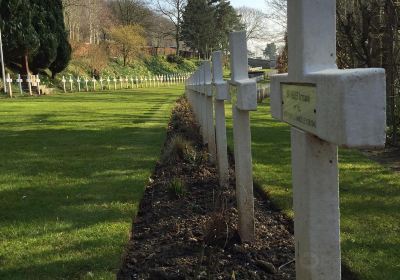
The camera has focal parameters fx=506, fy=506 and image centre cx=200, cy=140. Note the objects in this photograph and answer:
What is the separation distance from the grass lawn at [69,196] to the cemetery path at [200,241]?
17 cm

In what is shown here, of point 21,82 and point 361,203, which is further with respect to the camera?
point 21,82

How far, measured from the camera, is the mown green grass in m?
3.62

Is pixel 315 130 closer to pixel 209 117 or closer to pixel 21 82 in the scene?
pixel 209 117

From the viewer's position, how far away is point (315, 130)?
1.77m

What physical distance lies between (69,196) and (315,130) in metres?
4.13

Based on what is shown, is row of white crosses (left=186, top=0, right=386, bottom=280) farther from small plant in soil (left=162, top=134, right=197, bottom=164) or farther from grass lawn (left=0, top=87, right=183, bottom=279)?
small plant in soil (left=162, top=134, right=197, bottom=164)

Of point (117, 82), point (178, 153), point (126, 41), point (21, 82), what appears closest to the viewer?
point (178, 153)

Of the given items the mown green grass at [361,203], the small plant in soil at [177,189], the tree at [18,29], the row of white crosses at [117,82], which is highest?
the tree at [18,29]

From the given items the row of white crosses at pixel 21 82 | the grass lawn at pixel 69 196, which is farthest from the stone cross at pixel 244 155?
the row of white crosses at pixel 21 82

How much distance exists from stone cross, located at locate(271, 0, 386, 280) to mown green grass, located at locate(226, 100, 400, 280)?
1.60 metres

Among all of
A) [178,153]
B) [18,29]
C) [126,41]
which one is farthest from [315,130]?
[126,41]

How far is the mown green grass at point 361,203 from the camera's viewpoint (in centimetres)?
362

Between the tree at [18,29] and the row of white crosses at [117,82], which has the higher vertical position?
the tree at [18,29]

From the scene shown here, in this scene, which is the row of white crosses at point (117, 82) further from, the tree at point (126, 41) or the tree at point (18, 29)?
the tree at point (18, 29)
